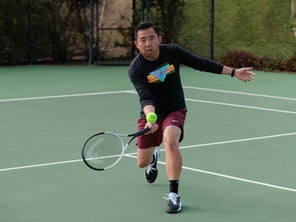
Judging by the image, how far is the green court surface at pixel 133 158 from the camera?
682cm

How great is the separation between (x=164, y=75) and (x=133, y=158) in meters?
2.05

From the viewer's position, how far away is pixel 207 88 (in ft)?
52.0

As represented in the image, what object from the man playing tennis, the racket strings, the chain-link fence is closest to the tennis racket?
the racket strings

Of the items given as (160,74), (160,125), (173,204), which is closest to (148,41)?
Result: (160,74)

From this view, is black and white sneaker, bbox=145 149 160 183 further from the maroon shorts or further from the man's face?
the man's face

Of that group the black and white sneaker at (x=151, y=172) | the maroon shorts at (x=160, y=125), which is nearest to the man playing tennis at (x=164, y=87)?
the maroon shorts at (x=160, y=125)

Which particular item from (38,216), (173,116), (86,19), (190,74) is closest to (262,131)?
(173,116)

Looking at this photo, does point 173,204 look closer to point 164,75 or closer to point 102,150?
point 102,150

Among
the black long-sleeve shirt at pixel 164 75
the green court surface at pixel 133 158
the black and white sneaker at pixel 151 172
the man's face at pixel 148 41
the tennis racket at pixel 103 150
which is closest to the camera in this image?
the tennis racket at pixel 103 150

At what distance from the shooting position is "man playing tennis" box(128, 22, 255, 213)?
6.85 meters

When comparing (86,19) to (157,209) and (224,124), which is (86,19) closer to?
(224,124)

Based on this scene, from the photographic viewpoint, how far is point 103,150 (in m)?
6.61

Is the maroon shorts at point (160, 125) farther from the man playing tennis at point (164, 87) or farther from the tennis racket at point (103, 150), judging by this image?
the tennis racket at point (103, 150)

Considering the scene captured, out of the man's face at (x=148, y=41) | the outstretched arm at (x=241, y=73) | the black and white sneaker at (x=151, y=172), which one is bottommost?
the black and white sneaker at (x=151, y=172)
